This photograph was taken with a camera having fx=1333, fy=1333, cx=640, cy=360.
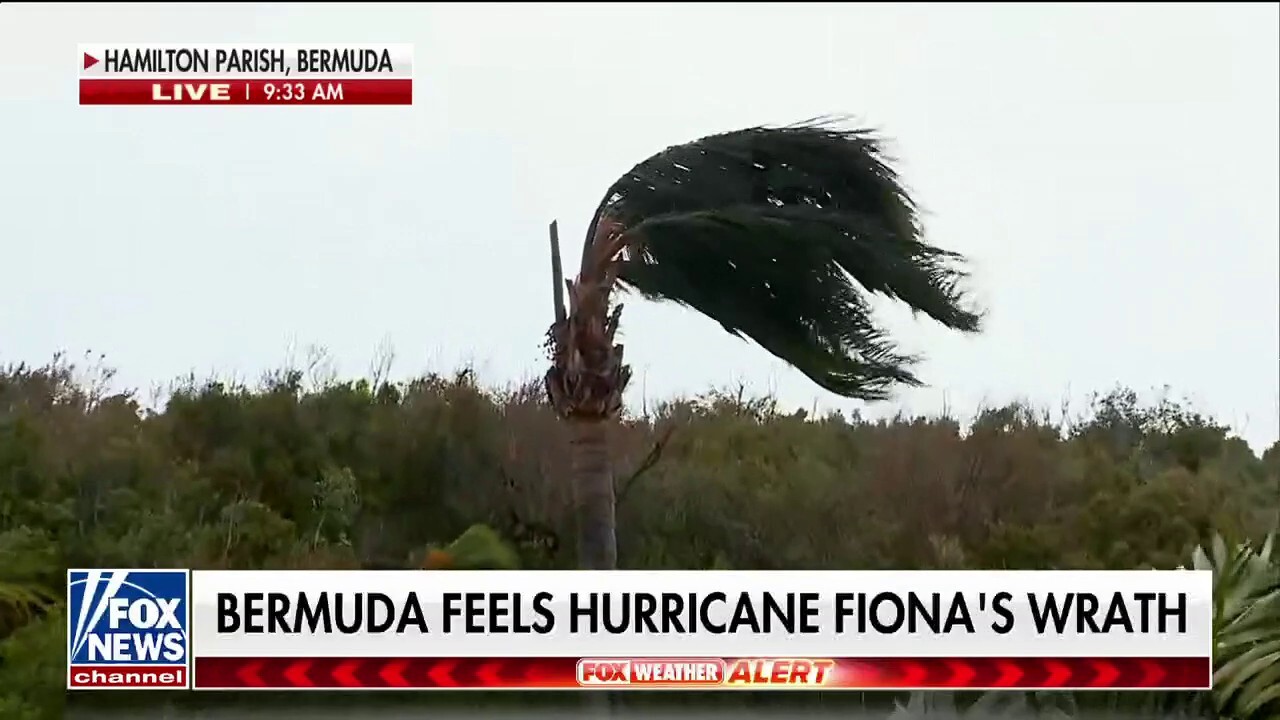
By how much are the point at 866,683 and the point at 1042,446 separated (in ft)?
4.51

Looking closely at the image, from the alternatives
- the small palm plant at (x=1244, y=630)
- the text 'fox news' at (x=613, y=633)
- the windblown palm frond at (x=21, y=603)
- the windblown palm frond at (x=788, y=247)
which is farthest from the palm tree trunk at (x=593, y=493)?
the small palm plant at (x=1244, y=630)

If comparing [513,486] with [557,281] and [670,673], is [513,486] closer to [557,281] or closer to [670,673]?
[557,281]

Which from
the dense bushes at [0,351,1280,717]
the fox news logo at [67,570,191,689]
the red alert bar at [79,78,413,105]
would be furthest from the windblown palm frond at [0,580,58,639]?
the red alert bar at [79,78,413,105]

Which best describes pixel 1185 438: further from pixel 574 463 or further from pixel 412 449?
pixel 412 449

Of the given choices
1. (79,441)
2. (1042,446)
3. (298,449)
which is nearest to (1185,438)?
(1042,446)

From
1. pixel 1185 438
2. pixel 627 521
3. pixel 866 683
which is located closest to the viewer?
pixel 866 683

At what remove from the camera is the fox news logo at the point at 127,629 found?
506 cm

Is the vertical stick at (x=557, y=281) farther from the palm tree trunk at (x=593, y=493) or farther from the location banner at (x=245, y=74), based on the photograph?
the location banner at (x=245, y=74)

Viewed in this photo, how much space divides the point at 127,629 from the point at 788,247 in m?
2.95

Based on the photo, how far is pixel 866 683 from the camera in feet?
16.5

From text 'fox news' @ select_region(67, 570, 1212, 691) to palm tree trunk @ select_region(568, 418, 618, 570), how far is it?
0.20m

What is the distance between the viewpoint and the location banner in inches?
207

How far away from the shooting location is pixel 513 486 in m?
5.45

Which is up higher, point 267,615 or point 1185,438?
point 1185,438
